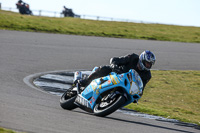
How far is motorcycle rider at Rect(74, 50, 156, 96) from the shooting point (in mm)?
7602

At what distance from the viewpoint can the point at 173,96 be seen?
41.7 feet

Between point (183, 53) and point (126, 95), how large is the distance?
585 inches

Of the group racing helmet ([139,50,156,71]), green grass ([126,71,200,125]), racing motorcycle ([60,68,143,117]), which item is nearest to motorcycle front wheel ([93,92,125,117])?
racing motorcycle ([60,68,143,117])

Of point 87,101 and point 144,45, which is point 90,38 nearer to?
point 144,45

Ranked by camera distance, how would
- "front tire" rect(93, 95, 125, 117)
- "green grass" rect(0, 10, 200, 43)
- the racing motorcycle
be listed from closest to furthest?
"front tire" rect(93, 95, 125, 117) < the racing motorcycle < "green grass" rect(0, 10, 200, 43)

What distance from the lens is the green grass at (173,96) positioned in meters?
9.95

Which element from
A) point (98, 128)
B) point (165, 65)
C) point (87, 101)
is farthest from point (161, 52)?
point (98, 128)

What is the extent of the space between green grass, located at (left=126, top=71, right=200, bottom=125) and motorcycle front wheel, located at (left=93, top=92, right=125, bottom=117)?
2.26 meters

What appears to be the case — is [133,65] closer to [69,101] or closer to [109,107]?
[109,107]

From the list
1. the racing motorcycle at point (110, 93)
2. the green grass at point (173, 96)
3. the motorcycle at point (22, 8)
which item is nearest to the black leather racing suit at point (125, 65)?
the racing motorcycle at point (110, 93)

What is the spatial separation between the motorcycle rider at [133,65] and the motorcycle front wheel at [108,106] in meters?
0.55

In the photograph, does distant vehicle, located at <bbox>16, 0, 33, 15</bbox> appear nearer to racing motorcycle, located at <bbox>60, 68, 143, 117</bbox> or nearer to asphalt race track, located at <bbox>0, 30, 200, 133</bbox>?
asphalt race track, located at <bbox>0, 30, 200, 133</bbox>

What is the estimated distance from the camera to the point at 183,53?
71.3 ft

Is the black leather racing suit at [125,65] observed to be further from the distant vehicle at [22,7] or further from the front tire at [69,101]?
the distant vehicle at [22,7]
